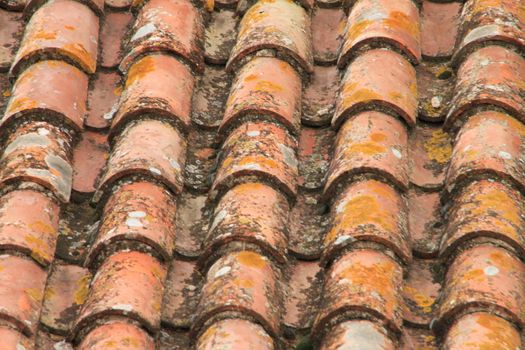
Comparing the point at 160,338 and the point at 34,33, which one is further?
the point at 34,33

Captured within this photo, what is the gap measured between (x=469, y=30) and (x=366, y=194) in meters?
1.15

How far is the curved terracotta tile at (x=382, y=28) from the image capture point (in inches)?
219

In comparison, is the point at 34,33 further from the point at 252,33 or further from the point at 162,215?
the point at 162,215

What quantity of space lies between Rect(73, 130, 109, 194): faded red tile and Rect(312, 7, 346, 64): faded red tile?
99cm

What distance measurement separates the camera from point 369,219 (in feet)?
15.4

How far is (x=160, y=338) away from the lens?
4.55 m

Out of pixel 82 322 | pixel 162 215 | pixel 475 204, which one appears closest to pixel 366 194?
pixel 475 204

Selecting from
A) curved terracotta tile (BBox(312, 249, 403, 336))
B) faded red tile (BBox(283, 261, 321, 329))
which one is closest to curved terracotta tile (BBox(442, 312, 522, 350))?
curved terracotta tile (BBox(312, 249, 403, 336))

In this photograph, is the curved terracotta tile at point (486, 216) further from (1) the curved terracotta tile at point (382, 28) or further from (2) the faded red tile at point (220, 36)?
(2) the faded red tile at point (220, 36)

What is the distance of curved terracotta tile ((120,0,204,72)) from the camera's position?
5.63 metres

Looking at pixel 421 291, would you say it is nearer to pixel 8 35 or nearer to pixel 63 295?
pixel 63 295

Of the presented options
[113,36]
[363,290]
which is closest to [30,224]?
[363,290]

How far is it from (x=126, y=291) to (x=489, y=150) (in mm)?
1368

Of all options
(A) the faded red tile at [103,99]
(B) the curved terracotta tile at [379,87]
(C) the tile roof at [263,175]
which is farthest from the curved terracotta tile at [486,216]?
(A) the faded red tile at [103,99]
